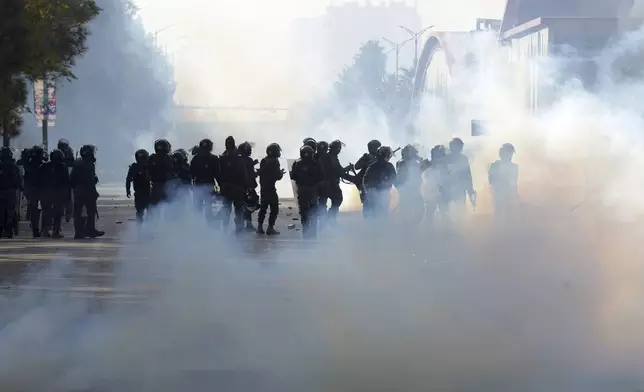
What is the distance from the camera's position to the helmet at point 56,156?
2583 cm

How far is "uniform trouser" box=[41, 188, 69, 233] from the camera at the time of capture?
26.0 m

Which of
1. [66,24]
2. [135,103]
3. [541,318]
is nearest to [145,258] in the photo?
[541,318]

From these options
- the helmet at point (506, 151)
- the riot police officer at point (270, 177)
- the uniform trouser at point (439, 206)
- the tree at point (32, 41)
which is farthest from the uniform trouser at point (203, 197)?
the tree at point (32, 41)

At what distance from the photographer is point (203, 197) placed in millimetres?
26062

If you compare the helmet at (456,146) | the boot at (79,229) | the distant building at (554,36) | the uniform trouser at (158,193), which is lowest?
the boot at (79,229)

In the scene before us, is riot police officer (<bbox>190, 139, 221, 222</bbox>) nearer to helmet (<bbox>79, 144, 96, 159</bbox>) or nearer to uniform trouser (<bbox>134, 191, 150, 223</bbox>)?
uniform trouser (<bbox>134, 191, 150, 223</bbox>)

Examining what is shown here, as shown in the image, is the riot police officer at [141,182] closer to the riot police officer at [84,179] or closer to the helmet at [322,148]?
the riot police officer at [84,179]

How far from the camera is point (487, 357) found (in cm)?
998

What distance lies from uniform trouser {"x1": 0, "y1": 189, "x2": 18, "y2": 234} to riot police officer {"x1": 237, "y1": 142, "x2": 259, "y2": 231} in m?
3.82

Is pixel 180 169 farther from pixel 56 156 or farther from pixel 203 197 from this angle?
pixel 56 156

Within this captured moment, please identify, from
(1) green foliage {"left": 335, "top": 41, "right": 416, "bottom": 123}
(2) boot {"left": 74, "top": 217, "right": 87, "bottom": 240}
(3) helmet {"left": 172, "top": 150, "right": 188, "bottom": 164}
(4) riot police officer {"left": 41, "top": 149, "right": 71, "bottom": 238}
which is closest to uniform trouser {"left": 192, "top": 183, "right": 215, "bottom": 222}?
(3) helmet {"left": 172, "top": 150, "right": 188, "bottom": 164}

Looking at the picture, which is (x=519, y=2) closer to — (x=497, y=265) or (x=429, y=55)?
(x=429, y=55)

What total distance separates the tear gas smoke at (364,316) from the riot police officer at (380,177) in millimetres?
Result: 550

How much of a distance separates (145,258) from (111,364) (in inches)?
432
